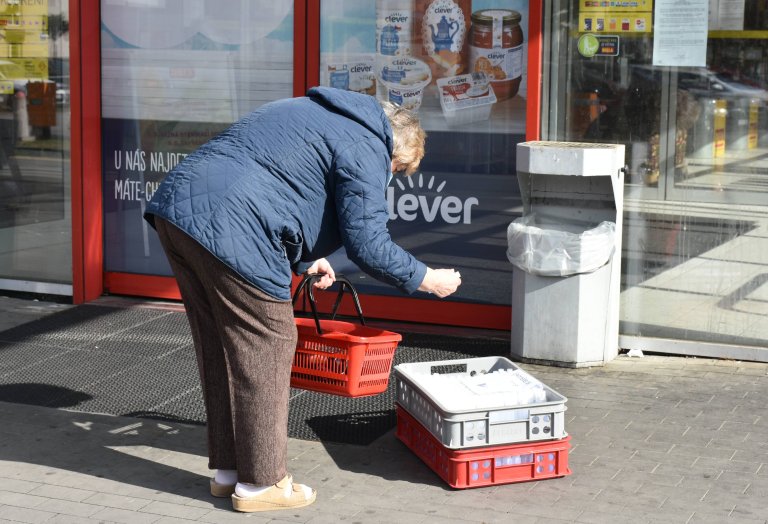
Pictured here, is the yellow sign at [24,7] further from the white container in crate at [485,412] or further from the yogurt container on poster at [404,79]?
the white container in crate at [485,412]

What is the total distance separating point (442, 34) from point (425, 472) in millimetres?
3267

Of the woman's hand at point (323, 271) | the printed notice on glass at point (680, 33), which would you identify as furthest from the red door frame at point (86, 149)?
the printed notice on glass at point (680, 33)

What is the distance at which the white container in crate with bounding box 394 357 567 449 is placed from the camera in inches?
184

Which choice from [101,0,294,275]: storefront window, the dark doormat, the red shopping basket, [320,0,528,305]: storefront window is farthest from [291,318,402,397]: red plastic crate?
[101,0,294,275]: storefront window

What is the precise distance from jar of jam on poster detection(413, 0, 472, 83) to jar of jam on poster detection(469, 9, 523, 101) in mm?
63

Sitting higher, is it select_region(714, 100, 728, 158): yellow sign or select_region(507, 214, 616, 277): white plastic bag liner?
select_region(714, 100, 728, 158): yellow sign

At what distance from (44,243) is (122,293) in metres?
0.69

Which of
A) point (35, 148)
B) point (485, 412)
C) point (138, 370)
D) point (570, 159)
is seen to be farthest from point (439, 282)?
point (35, 148)

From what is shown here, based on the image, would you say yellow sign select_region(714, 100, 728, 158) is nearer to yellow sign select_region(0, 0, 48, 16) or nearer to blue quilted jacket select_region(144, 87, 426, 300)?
blue quilted jacket select_region(144, 87, 426, 300)

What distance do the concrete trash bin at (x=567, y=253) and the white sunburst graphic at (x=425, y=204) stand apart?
0.66m

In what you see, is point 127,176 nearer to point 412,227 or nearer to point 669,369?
point 412,227

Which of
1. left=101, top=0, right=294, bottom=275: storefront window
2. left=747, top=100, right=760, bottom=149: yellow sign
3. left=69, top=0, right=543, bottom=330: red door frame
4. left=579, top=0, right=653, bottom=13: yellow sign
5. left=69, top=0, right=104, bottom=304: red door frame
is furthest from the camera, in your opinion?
left=69, top=0, right=104, bottom=304: red door frame

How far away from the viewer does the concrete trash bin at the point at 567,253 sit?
20.9 feet

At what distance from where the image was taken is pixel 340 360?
4.72 metres
